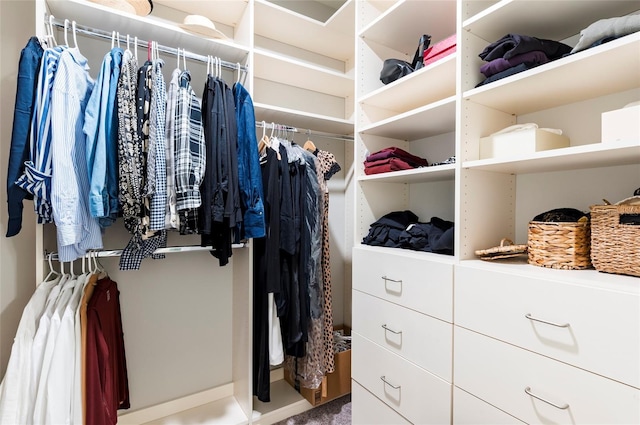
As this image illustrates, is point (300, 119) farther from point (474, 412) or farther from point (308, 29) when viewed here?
point (474, 412)

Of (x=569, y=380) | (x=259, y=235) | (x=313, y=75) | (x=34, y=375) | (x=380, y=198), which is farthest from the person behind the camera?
(x=313, y=75)

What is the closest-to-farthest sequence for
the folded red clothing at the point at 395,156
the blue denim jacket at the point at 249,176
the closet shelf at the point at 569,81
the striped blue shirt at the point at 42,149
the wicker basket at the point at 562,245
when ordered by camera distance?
the closet shelf at the point at 569,81 → the wicker basket at the point at 562,245 → the striped blue shirt at the point at 42,149 → the blue denim jacket at the point at 249,176 → the folded red clothing at the point at 395,156

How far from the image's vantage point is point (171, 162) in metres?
1.24

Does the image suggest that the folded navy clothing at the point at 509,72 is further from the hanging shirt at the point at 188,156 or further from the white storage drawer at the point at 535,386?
the hanging shirt at the point at 188,156

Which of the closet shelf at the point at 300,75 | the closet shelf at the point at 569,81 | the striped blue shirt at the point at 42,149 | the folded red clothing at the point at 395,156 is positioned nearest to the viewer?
the closet shelf at the point at 569,81

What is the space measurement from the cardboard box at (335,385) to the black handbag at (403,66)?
164 cm

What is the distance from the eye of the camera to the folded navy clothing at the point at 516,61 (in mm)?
1000

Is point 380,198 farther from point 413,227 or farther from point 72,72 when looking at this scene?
point 72,72

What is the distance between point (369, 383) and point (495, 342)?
0.71 metres

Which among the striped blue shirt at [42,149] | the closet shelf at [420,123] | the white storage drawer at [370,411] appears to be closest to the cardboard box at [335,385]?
the white storage drawer at [370,411]

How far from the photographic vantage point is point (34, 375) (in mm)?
1083

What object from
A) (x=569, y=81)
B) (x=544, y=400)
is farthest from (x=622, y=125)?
(x=544, y=400)

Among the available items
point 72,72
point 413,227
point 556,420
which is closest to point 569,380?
point 556,420

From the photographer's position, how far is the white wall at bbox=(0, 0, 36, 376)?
4.39ft
